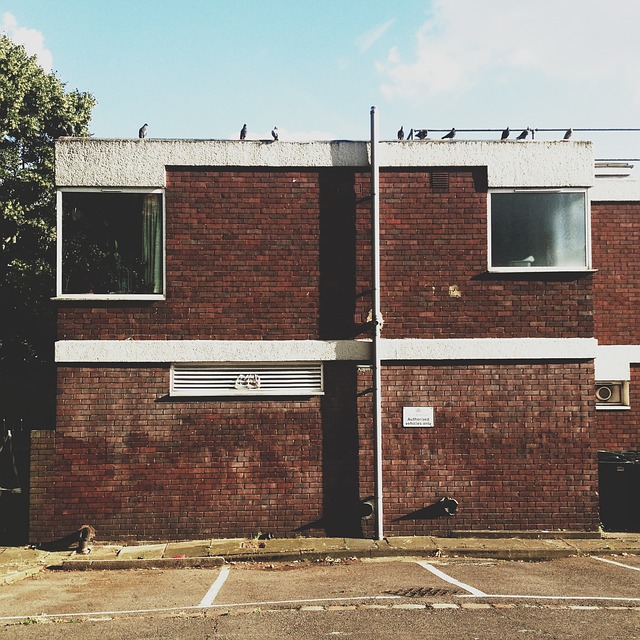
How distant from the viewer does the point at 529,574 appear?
10.2 m

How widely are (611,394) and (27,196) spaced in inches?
771

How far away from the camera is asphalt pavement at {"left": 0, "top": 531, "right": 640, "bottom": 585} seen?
1119 cm

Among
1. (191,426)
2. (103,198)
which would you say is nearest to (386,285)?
(191,426)

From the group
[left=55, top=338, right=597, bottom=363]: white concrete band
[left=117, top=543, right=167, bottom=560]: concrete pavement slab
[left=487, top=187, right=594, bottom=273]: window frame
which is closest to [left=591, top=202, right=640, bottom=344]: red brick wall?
[left=487, top=187, right=594, bottom=273]: window frame

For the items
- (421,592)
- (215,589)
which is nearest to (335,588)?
(421,592)

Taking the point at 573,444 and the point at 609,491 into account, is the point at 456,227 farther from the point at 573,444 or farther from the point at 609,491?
the point at 609,491

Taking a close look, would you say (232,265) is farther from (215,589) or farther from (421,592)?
(421,592)

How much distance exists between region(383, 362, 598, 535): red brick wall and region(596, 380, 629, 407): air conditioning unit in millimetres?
3385

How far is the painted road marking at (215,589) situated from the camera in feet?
28.3

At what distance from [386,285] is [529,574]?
4720 mm

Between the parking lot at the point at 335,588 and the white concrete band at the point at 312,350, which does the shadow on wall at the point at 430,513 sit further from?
the white concrete band at the point at 312,350

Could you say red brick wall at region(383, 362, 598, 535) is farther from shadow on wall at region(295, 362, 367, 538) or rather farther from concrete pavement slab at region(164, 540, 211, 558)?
concrete pavement slab at region(164, 540, 211, 558)

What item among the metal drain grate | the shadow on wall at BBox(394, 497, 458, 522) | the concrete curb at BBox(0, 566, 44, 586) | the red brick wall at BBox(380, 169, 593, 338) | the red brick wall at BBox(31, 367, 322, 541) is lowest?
the concrete curb at BBox(0, 566, 44, 586)

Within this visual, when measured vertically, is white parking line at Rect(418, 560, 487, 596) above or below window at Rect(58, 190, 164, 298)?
below
